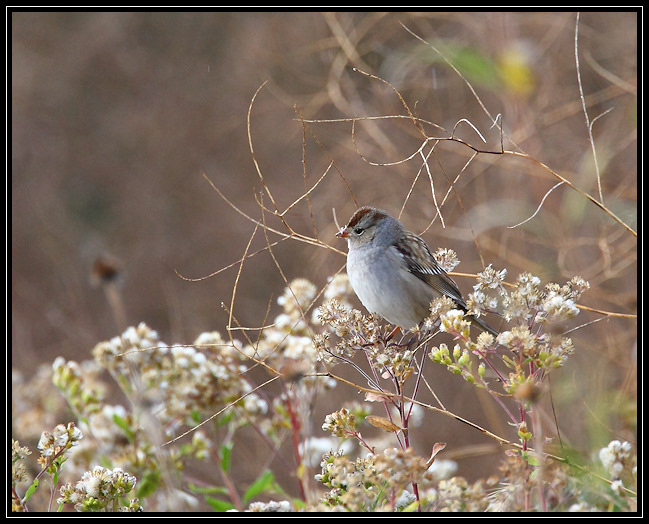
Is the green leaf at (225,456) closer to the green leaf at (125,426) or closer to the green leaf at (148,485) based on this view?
the green leaf at (148,485)

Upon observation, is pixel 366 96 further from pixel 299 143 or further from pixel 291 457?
pixel 291 457

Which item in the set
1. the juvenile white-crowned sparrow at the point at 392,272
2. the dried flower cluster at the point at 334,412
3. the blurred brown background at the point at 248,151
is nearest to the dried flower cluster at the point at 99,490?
the dried flower cluster at the point at 334,412

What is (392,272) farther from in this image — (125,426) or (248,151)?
(248,151)

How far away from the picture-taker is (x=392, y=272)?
301 cm

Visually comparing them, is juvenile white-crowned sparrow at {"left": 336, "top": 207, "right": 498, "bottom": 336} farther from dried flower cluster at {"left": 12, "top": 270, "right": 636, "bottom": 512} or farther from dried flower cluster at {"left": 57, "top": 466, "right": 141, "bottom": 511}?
dried flower cluster at {"left": 57, "top": 466, "right": 141, "bottom": 511}

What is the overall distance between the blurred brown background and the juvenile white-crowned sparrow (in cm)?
143

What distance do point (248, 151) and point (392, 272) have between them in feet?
16.3


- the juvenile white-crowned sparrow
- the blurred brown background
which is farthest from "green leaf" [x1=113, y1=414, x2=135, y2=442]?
the blurred brown background

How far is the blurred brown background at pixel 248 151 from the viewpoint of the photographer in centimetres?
500

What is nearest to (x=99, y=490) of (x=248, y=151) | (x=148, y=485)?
(x=148, y=485)

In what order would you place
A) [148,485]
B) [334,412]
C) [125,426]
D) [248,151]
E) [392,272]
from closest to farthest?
1. [334,412]
2. [148,485]
3. [125,426]
4. [392,272]
5. [248,151]

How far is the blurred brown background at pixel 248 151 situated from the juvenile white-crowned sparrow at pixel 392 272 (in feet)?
4.68

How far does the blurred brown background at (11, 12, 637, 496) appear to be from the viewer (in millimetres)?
5000

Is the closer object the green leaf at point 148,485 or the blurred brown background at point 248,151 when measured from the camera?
the green leaf at point 148,485
